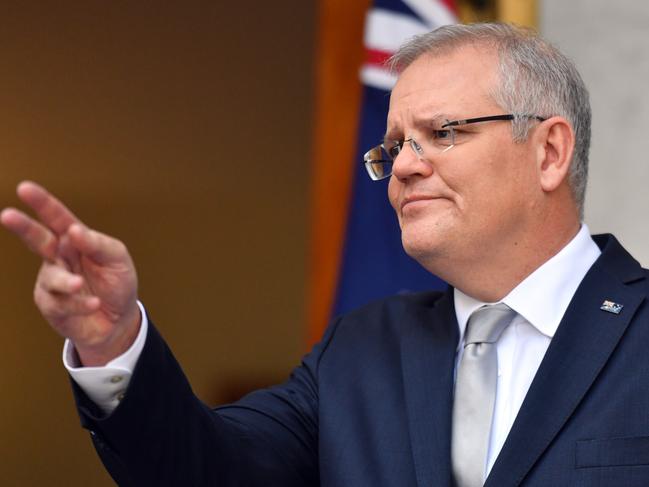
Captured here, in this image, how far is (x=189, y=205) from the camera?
11.4ft

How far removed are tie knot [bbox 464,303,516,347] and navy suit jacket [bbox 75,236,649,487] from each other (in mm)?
57

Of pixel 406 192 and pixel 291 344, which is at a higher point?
pixel 406 192

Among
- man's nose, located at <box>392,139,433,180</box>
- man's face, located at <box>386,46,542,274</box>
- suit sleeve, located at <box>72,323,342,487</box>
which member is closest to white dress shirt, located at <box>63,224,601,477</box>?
man's face, located at <box>386,46,542,274</box>

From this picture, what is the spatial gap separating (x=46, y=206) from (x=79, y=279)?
0.12 meters

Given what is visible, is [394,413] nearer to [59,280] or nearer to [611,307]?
[611,307]

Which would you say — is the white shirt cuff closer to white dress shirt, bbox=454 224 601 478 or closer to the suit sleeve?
the suit sleeve

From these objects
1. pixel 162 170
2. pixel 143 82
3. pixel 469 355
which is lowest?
pixel 469 355

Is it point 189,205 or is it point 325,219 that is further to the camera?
point 325,219

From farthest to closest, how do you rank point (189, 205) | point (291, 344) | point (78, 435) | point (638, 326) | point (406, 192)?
point (291, 344), point (189, 205), point (78, 435), point (406, 192), point (638, 326)

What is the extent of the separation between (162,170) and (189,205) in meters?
0.14

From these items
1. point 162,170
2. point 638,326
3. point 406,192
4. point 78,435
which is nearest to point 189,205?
point 162,170

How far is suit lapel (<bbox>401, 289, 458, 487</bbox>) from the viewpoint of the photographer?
2.14 metres

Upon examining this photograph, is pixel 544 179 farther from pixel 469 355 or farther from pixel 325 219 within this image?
pixel 325 219

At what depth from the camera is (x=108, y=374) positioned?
1872mm
